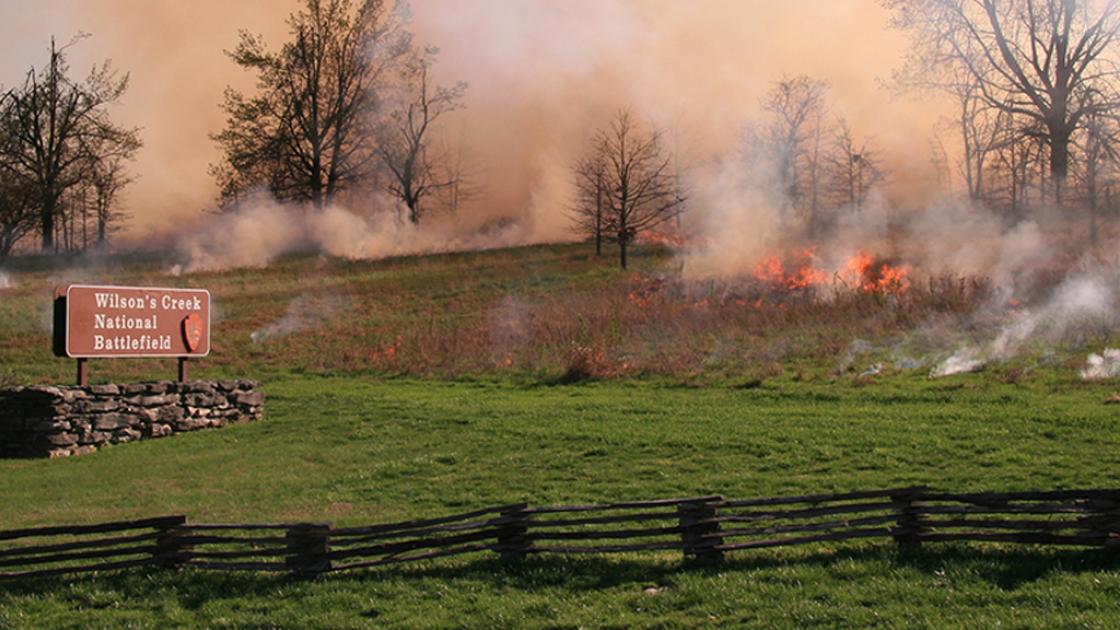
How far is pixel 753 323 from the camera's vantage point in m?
Answer: 29.3

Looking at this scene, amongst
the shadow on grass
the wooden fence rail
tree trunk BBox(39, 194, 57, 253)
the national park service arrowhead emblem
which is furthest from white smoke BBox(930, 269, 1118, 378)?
tree trunk BBox(39, 194, 57, 253)

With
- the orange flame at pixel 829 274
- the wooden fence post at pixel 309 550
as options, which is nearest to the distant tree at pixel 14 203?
the orange flame at pixel 829 274

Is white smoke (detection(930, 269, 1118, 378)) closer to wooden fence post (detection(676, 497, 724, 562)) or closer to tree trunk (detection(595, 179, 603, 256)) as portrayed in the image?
wooden fence post (detection(676, 497, 724, 562))

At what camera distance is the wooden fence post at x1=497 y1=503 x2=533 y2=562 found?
10.5 m

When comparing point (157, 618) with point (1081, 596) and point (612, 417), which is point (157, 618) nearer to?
point (1081, 596)

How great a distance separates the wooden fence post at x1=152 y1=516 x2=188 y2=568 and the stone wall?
11.1m

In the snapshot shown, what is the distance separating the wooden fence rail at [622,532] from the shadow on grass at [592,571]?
125 mm

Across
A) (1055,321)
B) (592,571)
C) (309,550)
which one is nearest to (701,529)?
(592,571)

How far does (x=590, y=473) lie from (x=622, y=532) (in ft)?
14.7

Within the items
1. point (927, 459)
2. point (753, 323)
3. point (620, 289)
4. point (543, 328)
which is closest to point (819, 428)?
point (927, 459)

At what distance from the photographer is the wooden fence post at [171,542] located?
433 inches

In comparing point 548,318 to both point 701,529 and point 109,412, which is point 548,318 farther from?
point 701,529

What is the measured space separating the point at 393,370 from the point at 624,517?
20672mm

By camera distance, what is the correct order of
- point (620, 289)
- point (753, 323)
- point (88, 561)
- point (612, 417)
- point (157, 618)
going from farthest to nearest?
point (620, 289) → point (753, 323) → point (612, 417) → point (88, 561) → point (157, 618)
